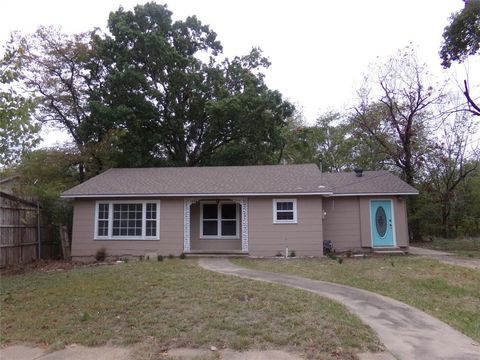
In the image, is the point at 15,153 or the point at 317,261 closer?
the point at 15,153

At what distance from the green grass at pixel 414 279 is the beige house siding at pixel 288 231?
1312 millimetres

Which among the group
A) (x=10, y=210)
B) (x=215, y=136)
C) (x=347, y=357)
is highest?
(x=215, y=136)

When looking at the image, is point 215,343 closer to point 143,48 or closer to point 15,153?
point 15,153

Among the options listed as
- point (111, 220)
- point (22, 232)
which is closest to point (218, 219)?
point (111, 220)

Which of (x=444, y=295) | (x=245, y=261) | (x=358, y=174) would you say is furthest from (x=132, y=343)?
(x=358, y=174)

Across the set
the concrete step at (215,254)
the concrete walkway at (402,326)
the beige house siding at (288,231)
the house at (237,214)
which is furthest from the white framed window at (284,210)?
the concrete walkway at (402,326)

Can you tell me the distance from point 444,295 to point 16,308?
886cm

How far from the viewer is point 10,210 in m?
14.8

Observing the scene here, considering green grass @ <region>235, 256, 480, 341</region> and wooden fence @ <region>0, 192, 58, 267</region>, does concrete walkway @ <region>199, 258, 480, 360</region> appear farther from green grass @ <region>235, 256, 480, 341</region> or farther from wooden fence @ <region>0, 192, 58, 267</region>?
wooden fence @ <region>0, 192, 58, 267</region>

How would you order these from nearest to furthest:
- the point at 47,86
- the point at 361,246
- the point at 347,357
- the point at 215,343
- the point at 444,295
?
1. the point at 347,357
2. the point at 215,343
3. the point at 444,295
4. the point at 361,246
5. the point at 47,86

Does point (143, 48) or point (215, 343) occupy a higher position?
point (143, 48)

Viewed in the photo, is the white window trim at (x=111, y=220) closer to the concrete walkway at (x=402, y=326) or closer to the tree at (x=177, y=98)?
the tree at (x=177, y=98)

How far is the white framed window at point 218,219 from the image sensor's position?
17.8 meters

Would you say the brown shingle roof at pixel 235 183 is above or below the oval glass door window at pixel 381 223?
above
